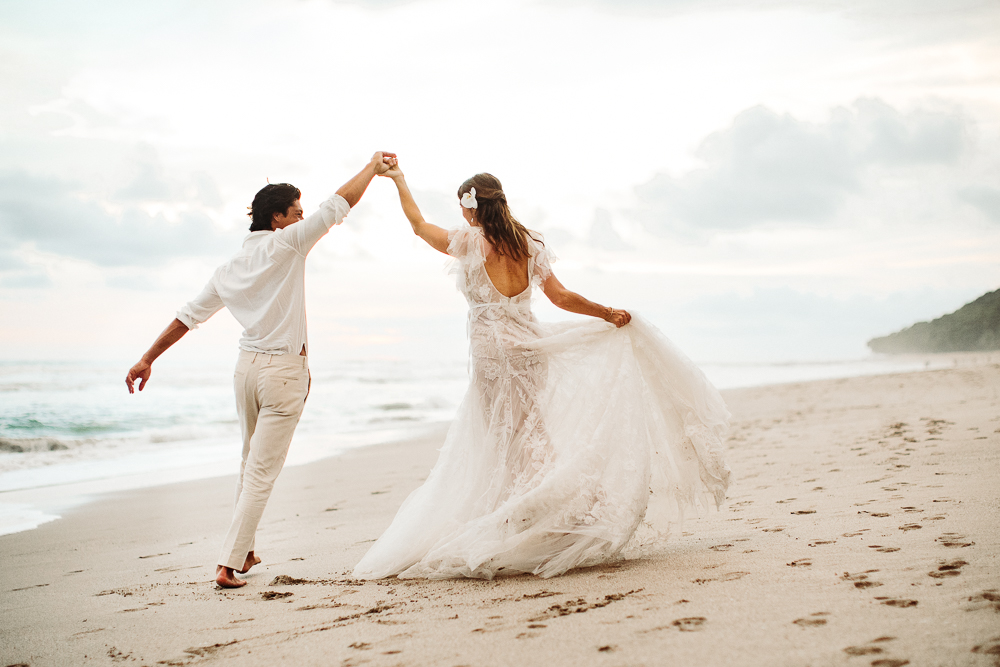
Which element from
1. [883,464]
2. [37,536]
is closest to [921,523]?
[883,464]

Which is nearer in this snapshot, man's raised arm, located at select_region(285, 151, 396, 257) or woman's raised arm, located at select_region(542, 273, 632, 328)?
man's raised arm, located at select_region(285, 151, 396, 257)

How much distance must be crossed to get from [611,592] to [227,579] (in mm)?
2104

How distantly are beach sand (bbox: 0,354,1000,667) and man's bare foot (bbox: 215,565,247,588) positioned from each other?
53 mm

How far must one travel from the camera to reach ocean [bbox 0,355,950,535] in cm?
901

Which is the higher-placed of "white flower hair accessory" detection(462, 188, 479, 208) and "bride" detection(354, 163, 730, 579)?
"white flower hair accessory" detection(462, 188, 479, 208)

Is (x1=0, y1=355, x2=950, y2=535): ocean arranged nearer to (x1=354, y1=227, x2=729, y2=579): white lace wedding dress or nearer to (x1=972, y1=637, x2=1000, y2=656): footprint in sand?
(x1=354, y1=227, x2=729, y2=579): white lace wedding dress

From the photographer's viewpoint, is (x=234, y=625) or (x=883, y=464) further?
(x=883, y=464)

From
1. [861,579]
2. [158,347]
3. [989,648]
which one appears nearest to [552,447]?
[861,579]

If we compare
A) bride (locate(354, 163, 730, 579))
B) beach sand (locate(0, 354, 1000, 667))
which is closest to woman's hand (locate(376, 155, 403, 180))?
bride (locate(354, 163, 730, 579))

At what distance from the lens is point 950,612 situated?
248 cm

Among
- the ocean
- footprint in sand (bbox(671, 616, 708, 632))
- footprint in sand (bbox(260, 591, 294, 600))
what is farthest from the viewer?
the ocean

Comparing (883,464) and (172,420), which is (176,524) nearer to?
(883,464)

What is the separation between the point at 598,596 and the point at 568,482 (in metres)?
0.67

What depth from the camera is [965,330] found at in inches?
1781
